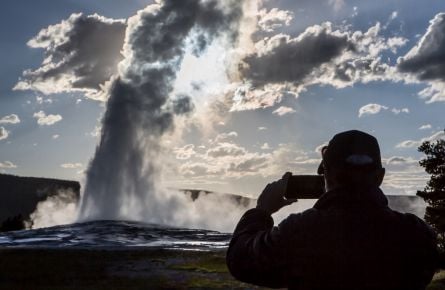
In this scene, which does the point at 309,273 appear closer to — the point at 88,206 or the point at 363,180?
the point at 363,180

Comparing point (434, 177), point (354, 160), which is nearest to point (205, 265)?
point (434, 177)

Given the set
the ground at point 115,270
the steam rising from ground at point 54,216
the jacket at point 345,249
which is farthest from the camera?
the steam rising from ground at point 54,216

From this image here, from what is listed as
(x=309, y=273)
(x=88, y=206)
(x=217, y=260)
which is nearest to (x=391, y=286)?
(x=309, y=273)

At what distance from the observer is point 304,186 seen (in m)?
3.32

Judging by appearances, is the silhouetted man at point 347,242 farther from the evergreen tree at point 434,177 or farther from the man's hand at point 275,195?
the evergreen tree at point 434,177

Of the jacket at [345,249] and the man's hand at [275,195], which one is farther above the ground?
the man's hand at [275,195]

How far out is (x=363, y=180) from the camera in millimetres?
3061

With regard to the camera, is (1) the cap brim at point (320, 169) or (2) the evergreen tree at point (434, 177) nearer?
(1) the cap brim at point (320, 169)

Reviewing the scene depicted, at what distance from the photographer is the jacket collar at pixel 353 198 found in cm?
301

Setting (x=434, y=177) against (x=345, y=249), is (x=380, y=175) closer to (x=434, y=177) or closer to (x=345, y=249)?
(x=345, y=249)

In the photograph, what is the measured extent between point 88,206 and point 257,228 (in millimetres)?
129235

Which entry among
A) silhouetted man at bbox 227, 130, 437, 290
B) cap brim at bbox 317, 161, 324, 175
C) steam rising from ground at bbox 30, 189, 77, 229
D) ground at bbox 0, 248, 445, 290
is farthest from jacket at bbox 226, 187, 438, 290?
steam rising from ground at bbox 30, 189, 77, 229

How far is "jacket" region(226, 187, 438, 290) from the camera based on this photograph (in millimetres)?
2893

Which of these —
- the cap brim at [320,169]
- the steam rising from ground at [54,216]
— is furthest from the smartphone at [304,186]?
the steam rising from ground at [54,216]
